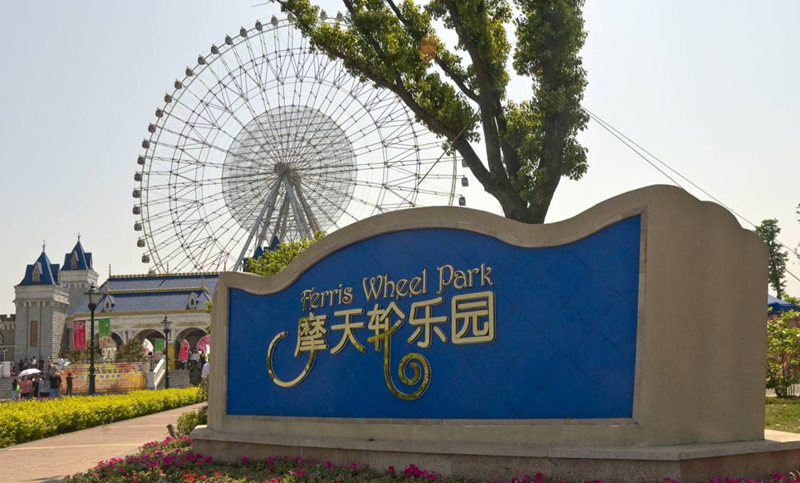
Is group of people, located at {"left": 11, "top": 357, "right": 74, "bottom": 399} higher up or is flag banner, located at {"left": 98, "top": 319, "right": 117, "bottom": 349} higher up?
flag banner, located at {"left": 98, "top": 319, "right": 117, "bottom": 349}

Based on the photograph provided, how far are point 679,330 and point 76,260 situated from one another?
352 ft

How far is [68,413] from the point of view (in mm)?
23625

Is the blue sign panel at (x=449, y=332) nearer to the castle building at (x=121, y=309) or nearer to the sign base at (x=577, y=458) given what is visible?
the sign base at (x=577, y=458)

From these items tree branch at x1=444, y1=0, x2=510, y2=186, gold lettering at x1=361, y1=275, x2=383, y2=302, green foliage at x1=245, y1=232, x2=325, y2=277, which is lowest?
gold lettering at x1=361, y1=275, x2=383, y2=302

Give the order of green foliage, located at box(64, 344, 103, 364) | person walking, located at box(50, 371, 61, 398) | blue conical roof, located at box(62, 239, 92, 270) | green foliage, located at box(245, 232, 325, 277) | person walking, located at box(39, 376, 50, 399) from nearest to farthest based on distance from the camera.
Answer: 1. green foliage, located at box(245, 232, 325, 277)
2. person walking, located at box(50, 371, 61, 398)
3. person walking, located at box(39, 376, 50, 399)
4. green foliage, located at box(64, 344, 103, 364)
5. blue conical roof, located at box(62, 239, 92, 270)

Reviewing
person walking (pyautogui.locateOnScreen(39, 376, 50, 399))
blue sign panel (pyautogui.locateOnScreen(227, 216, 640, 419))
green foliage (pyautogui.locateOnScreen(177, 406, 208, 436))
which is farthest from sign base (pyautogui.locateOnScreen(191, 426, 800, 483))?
person walking (pyautogui.locateOnScreen(39, 376, 50, 399))

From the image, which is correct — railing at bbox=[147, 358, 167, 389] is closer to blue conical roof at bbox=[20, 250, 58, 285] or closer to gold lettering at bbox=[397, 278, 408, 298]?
gold lettering at bbox=[397, 278, 408, 298]

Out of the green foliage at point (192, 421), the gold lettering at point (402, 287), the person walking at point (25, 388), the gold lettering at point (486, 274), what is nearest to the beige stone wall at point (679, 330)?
the gold lettering at point (486, 274)

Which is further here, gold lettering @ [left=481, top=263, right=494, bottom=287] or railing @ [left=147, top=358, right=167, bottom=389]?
railing @ [left=147, top=358, right=167, bottom=389]

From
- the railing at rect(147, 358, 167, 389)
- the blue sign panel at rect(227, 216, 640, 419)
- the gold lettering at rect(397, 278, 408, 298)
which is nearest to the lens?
the blue sign panel at rect(227, 216, 640, 419)

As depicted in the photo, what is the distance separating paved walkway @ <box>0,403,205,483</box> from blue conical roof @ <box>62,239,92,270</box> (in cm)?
8693

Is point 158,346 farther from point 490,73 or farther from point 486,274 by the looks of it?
point 486,274

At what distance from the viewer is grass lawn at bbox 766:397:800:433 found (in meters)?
16.7

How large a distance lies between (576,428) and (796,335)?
15756 mm
